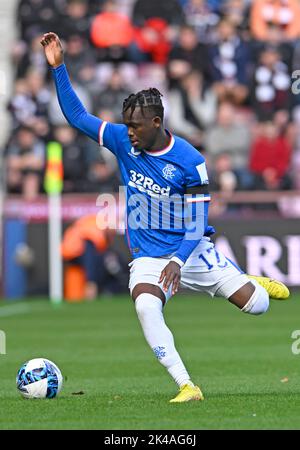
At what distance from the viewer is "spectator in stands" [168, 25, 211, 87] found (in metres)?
24.7

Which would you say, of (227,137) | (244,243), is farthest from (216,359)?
(227,137)

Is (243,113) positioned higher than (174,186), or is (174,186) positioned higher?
(243,113)

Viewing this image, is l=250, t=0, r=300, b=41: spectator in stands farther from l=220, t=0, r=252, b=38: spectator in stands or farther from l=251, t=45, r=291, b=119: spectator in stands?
l=251, t=45, r=291, b=119: spectator in stands

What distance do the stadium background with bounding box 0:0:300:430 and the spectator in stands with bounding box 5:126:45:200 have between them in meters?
0.03

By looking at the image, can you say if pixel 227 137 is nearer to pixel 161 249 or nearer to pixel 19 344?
pixel 19 344

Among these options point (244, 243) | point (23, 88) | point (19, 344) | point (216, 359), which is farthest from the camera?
point (23, 88)

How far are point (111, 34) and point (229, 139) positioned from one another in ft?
11.7

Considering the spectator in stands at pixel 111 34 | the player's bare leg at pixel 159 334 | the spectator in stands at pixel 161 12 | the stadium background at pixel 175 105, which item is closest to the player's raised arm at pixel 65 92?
the player's bare leg at pixel 159 334

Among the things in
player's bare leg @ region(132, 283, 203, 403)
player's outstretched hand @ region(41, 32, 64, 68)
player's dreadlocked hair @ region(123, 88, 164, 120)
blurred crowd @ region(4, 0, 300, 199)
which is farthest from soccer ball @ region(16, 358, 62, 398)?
blurred crowd @ region(4, 0, 300, 199)

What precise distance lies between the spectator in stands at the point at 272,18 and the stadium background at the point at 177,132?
0.03 metres

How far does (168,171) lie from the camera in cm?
966

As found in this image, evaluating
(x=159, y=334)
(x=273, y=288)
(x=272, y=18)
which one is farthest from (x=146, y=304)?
(x=272, y=18)

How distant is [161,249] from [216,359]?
3832 millimetres

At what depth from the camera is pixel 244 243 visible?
73.9ft
